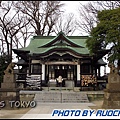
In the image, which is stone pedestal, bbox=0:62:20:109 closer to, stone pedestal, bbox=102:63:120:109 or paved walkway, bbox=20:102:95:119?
paved walkway, bbox=20:102:95:119

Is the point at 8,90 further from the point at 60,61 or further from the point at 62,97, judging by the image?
the point at 60,61

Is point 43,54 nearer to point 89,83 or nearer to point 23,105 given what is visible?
point 89,83

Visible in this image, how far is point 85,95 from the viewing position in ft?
54.3

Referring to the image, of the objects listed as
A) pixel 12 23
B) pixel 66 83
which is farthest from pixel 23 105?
pixel 12 23

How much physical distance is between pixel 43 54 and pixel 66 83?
14.5 ft

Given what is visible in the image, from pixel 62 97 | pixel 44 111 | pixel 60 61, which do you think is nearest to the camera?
pixel 44 111

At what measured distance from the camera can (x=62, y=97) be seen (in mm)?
16188

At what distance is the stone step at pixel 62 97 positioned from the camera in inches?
615

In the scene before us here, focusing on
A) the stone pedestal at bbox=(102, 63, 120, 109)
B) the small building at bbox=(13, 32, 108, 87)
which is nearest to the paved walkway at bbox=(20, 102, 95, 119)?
the stone pedestal at bbox=(102, 63, 120, 109)

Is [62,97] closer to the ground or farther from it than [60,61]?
closer to the ground

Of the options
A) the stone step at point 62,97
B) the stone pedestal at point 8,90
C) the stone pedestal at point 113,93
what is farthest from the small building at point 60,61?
the stone pedestal at point 113,93

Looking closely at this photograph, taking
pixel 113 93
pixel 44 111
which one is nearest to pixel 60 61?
pixel 113 93

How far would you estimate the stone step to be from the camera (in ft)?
51.3

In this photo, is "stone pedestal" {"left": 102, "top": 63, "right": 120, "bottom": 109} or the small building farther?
the small building
